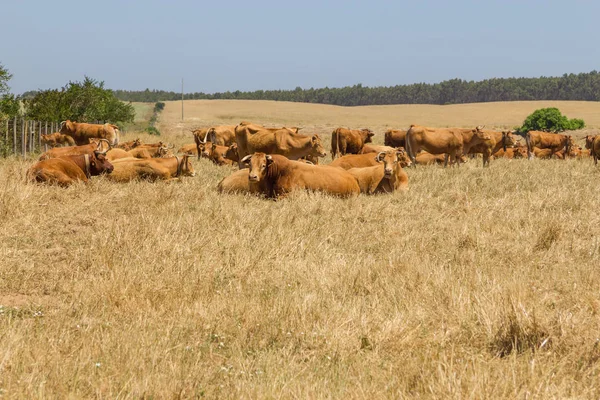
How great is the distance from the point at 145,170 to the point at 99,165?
A: 1174 mm

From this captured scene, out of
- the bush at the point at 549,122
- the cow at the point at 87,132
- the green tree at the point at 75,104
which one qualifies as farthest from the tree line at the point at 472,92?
the cow at the point at 87,132

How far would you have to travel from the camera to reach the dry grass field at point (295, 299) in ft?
13.2

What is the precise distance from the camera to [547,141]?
96.1ft

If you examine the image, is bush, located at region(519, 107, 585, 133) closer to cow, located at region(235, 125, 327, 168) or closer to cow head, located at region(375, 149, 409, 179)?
cow, located at region(235, 125, 327, 168)

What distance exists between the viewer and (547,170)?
1814cm

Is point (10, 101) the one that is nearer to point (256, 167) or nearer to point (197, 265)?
point (256, 167)

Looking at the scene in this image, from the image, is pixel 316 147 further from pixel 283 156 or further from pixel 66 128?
pixel 66 128

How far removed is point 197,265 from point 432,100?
544 ft

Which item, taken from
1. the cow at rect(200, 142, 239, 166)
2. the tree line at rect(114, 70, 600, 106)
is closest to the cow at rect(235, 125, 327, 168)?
the cow at rect(200, 142, 239, 166)

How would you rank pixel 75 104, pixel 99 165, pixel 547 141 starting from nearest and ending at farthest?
pixel 99 165 < pixel 547 141 < pixel 75 104

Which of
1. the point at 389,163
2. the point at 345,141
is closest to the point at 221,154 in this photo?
the point at 345,141

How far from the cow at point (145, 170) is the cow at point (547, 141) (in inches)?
700

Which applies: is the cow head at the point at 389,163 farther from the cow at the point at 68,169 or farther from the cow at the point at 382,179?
the cow at the point at 68,169

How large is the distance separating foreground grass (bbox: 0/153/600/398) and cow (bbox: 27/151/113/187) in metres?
1.81
